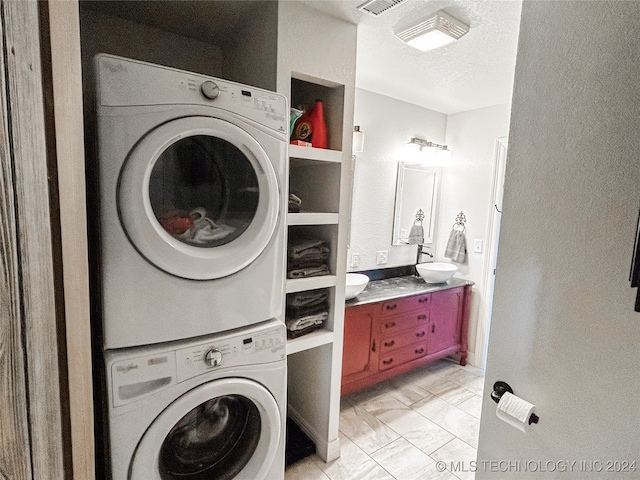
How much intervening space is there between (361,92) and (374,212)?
99 cm

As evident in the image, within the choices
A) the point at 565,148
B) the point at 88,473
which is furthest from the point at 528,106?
the point at 88,473

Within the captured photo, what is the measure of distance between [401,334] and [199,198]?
1.93 m

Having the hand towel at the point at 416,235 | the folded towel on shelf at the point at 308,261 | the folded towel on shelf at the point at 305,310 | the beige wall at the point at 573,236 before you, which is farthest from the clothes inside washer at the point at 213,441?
the hand towel at the point at 416,235

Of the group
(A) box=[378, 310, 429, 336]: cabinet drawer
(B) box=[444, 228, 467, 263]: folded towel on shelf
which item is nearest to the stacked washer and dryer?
(A) box=[378, 310, 429, 336]: cabinet drawer

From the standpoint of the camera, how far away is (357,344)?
223cm

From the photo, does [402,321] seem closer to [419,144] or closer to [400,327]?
[400,327]

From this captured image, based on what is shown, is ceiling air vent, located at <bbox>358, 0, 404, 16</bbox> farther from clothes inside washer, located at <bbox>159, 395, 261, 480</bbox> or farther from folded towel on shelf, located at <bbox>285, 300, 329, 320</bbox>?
clothes inside washer, located at <bbox>159, 395, 261, 480</bbox>

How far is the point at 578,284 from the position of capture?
2.59 ft

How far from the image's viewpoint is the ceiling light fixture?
1507 mm

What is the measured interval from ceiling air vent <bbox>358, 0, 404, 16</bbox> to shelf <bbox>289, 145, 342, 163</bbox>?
0.65m

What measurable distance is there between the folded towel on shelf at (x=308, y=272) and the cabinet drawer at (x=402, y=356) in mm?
1060

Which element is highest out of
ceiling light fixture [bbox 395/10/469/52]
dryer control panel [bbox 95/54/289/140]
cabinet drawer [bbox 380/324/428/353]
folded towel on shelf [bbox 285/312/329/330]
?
ceiling light fixture [bbox 395/10/469/52]

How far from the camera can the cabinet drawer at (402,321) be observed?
2351 millimetres

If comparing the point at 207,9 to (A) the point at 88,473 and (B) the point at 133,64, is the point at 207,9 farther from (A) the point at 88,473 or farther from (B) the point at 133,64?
(A) the point at 88,473
